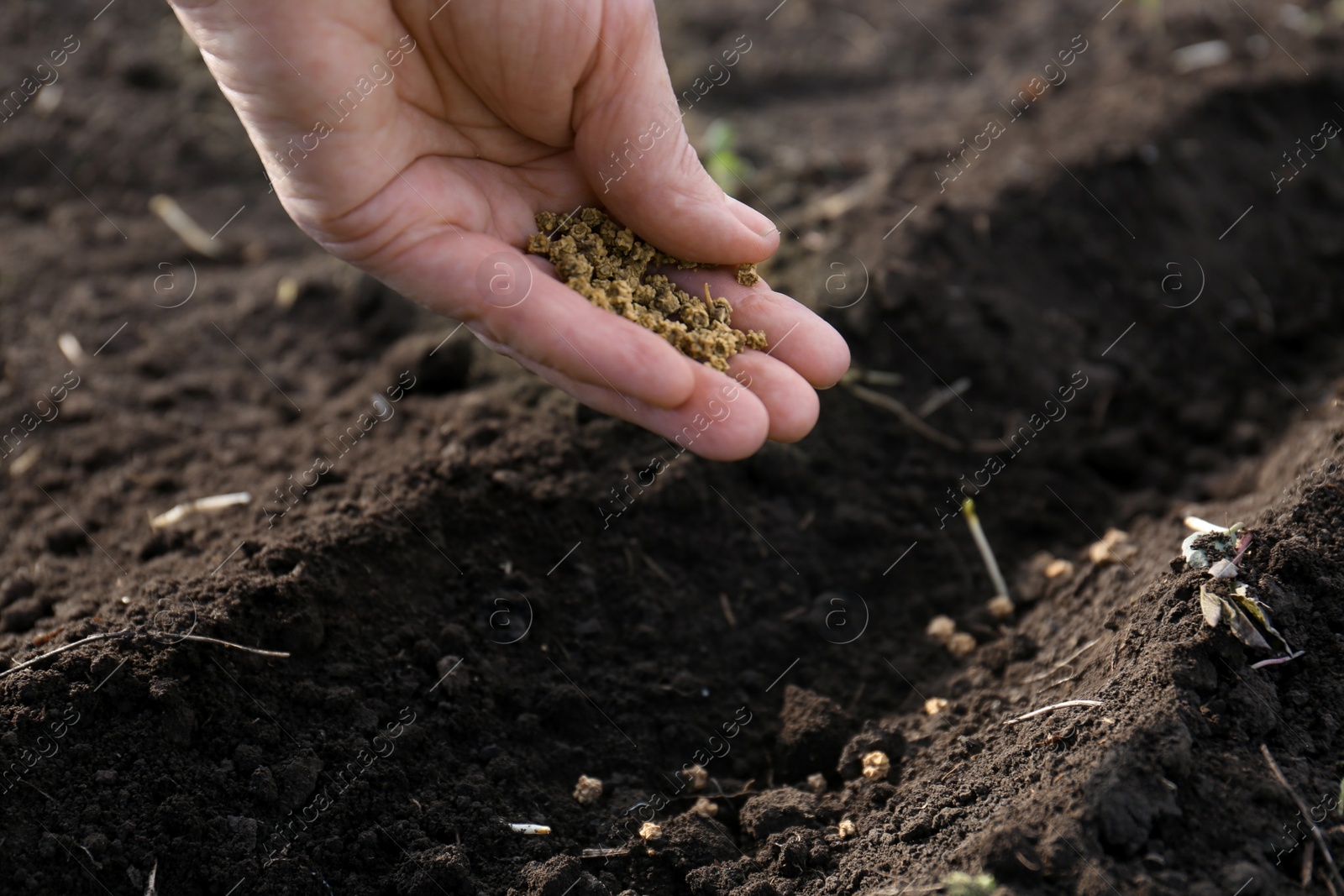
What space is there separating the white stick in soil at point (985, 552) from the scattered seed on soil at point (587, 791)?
1203 millimetres

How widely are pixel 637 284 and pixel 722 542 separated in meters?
0.73

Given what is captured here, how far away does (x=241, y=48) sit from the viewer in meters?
2.08

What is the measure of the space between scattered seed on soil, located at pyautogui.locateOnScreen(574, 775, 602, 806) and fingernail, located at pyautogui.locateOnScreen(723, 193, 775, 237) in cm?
133

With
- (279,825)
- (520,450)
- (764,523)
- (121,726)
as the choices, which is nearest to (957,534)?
(764,523)

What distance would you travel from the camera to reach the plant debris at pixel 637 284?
2242mm

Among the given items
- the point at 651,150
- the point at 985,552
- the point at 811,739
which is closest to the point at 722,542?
the point at 811,739

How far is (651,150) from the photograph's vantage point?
7.49 ft

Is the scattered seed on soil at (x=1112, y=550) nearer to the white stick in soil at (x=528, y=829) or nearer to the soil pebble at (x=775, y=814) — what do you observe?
the soil pebble at (x=775, y=814)

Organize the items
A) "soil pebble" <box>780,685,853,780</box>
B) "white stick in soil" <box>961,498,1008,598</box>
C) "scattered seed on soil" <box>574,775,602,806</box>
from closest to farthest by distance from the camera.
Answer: "scattered seed on soil" <box>574,775,602,806</box> < "soil pebble" <box>780,685,853,780</box> < "white stick in soil" <box>961,498,1008,598</box>

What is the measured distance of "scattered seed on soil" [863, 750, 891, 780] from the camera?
211 centimetres

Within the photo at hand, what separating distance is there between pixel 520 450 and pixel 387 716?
2.62 feet

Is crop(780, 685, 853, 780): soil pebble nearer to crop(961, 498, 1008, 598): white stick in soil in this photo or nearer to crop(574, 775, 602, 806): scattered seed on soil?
crop(574, 775, 602, 806): scattered seed on soil

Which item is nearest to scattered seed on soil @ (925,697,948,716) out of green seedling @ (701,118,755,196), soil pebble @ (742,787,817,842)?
soil pebble @ (742,787,817,842)

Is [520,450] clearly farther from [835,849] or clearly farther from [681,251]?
[835,849]
